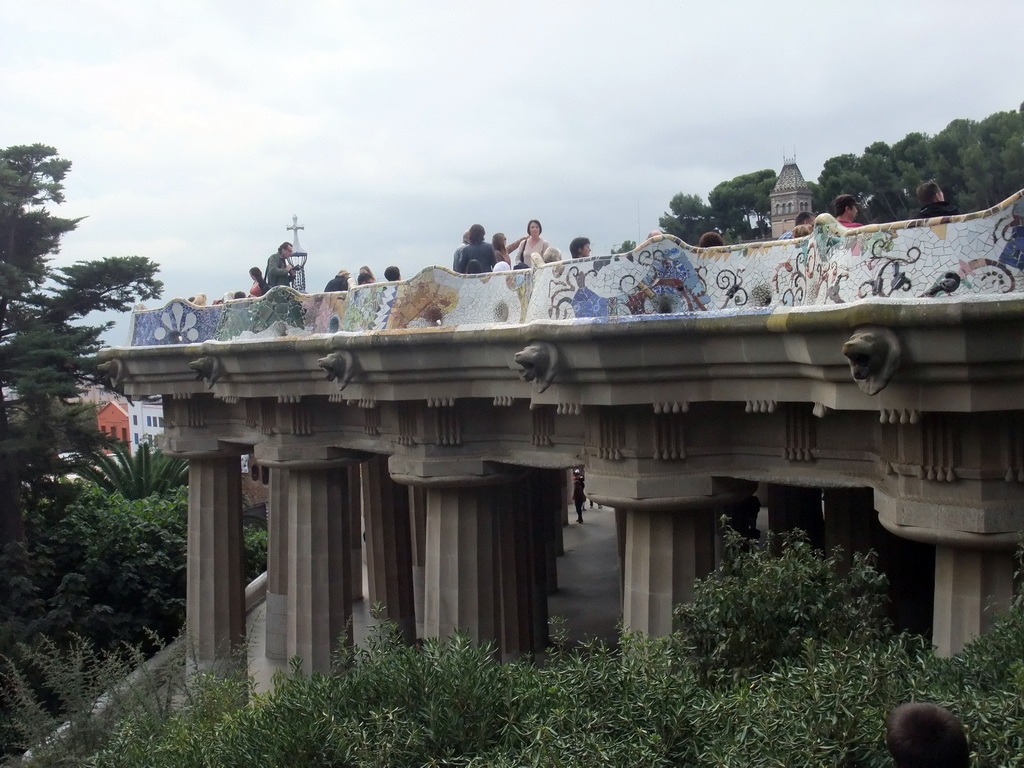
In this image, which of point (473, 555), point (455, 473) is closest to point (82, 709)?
point (473, 555)

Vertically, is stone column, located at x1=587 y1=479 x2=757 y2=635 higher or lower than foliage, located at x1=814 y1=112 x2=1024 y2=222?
lower

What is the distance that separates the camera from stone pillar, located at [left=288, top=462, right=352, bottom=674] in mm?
17719

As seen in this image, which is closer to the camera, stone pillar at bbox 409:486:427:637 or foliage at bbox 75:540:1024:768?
foliage at bbox 75:540:1024:768

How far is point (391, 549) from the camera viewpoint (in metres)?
22.4

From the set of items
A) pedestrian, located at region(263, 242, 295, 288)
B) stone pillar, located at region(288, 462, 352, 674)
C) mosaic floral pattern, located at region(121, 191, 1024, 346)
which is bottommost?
stone pillar, located at region(288, 462, 352, 674)

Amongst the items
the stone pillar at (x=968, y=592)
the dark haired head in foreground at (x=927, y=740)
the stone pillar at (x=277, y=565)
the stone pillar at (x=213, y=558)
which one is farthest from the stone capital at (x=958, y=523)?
the stone pillar at (x=213, y=558)

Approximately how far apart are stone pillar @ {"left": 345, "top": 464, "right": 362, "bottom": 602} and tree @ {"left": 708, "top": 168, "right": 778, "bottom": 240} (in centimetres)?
3272

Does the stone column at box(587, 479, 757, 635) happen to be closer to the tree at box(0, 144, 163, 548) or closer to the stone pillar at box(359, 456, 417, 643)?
the stone pillar at box(359, 456, 417, 643)

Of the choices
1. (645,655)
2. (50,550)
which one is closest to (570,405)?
(645,655)

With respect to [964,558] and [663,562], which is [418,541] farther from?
[964,558]

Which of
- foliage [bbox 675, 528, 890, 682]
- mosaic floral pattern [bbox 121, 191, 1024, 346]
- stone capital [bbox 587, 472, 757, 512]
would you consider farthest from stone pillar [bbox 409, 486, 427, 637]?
foliage [bbox 675, 528, 890, 682]

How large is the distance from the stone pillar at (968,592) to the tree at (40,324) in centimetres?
2281

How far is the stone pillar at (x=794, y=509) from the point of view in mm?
18719

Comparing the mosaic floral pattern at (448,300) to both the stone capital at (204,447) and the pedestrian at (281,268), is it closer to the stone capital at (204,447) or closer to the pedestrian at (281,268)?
the pedestrian at (281,268)
